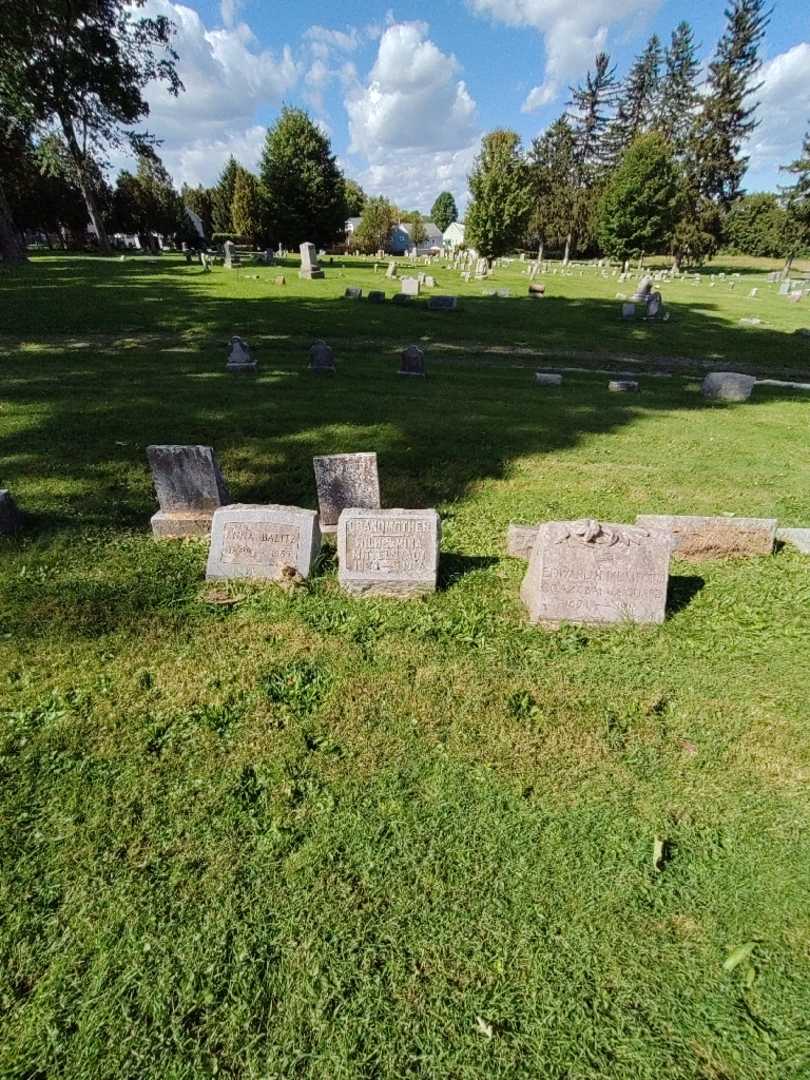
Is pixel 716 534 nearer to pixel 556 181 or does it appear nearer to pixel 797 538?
pixel 797 538

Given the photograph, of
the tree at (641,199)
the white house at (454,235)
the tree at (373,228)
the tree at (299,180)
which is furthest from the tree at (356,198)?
the tree at (641,199)

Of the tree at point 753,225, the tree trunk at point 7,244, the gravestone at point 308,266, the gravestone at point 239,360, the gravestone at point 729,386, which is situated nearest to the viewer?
the gravestone at point 239,360

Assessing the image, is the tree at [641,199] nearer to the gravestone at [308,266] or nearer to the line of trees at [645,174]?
the line of trees at [645,174]

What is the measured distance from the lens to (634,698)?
380cm

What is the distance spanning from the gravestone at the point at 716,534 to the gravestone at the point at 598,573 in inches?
37.8

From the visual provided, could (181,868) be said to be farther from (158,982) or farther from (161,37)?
(161,37)

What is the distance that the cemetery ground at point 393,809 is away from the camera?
2.16 m

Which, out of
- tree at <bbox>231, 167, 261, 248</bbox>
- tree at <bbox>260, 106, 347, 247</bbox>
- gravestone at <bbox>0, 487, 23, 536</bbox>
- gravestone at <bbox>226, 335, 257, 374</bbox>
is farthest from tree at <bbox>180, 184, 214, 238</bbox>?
gravestone at <bbox>0, 487, 23, 536</bbox>

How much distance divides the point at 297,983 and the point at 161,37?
3236 cm

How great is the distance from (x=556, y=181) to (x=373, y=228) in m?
20.1

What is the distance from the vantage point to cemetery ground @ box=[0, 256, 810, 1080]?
216 cm

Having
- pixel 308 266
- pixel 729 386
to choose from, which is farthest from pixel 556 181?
pixel 729 386

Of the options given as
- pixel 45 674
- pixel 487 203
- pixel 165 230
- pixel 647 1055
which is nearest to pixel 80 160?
pixel 487 203

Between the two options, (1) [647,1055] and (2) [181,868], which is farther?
(2) [181,868]
